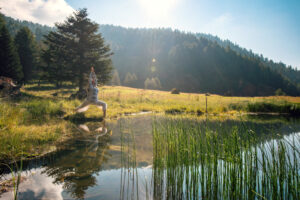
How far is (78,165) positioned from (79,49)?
18.3 metres

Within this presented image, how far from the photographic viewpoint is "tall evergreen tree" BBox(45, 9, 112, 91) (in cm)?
2019

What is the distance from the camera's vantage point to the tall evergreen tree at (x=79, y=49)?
66.2 ft

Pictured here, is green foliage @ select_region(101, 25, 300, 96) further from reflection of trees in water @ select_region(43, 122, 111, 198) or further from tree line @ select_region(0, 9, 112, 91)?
reflection of trees in water @ select_region(43, 122, 111, 198)

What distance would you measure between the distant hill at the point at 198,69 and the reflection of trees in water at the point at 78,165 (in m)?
81.2

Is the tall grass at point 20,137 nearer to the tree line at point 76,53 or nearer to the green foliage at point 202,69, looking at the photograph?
the tree line at point 76,53

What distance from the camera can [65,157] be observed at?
16.7 ft

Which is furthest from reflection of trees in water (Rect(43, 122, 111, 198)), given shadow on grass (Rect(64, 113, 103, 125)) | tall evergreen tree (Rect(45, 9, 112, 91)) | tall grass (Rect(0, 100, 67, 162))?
tall evergreen tree (Rect(45, 9, 112, 91))

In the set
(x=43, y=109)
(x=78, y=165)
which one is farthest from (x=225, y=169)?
(x=43, y=109)

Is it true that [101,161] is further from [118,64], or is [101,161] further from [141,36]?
[141,36]

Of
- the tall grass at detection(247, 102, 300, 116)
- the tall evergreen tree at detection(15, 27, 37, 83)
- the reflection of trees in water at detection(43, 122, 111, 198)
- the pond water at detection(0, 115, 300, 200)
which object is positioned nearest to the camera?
the pond water at detection(0, 115, 300, 200)

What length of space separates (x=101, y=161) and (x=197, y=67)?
125 meters

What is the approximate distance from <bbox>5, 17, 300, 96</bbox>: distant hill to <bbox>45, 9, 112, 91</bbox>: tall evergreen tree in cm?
6558

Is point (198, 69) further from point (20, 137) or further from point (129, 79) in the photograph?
point (20, 137)

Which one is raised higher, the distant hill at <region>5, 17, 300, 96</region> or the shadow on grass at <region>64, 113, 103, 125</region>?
the distant hill at <region>5, 17, 300, 96</region>
